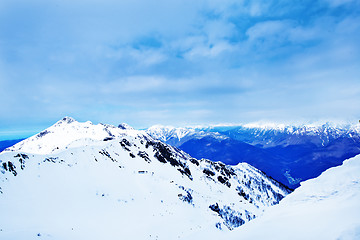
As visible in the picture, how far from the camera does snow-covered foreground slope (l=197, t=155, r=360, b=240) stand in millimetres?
7347

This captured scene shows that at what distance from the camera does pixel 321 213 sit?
29.6 feet

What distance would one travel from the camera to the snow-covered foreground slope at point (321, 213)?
735 centimetres

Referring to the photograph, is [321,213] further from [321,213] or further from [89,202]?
[89,202]

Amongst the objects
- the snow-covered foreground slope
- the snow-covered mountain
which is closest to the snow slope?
the snow-covered foreground slope

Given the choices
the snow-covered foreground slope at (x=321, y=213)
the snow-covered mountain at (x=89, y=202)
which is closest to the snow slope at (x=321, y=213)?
the snow-covered foreground slope at (x=321, y=213)

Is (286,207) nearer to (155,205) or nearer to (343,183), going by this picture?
(343,183)

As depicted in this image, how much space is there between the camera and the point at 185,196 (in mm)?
62906

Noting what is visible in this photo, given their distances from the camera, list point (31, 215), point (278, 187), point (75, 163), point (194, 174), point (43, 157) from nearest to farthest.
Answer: point (31, 215) < point (43, 157) < point (75, 163) < point (194, 174) < point (278, 187)

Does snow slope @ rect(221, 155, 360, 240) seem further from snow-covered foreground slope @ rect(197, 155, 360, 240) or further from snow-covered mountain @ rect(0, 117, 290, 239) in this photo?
snow-covered mountain @ rect(0, 117, 290, 239)

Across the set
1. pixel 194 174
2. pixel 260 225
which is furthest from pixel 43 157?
pixel 194 174

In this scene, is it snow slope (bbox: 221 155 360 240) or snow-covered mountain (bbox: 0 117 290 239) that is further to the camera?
snow-covered mountain (bbox: 0 117 290 239)

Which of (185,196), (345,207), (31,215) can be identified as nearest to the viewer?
(345,207)

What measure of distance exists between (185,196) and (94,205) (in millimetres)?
31110

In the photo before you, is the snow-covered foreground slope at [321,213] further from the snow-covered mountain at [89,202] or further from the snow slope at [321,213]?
the snow-covered mountain at [89,202]
